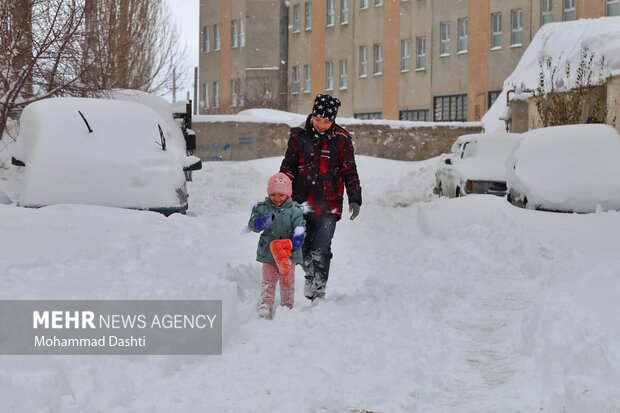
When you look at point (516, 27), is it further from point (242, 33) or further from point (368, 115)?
point (242, 33)

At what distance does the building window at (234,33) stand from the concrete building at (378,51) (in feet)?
0.28

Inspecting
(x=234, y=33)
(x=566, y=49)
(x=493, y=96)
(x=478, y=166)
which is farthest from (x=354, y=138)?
(x=234, y=33)

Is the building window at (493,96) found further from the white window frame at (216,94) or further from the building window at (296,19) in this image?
the white window frame at (216,94)

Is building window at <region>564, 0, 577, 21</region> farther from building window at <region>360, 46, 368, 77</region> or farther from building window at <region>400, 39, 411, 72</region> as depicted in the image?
building window at <region>360, 46, 368, 77</region>

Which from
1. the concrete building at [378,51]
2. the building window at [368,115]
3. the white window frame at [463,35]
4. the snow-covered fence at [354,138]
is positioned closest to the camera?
the snow-covered fence at [354,138]

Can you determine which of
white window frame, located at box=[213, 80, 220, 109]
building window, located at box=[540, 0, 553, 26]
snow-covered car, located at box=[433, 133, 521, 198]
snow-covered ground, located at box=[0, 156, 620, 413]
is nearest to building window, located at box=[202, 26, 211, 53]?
white window frame, located at box=[213, 80, 220, 109]

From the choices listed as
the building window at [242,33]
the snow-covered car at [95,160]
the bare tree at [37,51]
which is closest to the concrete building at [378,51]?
the building window at [242,33]

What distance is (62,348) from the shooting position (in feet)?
16.5

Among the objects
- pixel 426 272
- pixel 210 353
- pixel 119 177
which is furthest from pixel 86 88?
pixel 210 353

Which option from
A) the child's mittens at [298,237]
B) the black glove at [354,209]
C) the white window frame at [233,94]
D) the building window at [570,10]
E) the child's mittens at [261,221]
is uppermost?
the building window at [570,10]

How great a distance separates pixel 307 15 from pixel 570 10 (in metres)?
18.0

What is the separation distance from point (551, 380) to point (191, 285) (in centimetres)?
269

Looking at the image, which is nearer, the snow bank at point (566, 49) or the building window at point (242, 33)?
the snow bank at point (566, 49)

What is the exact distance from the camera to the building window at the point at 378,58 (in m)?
46.6
